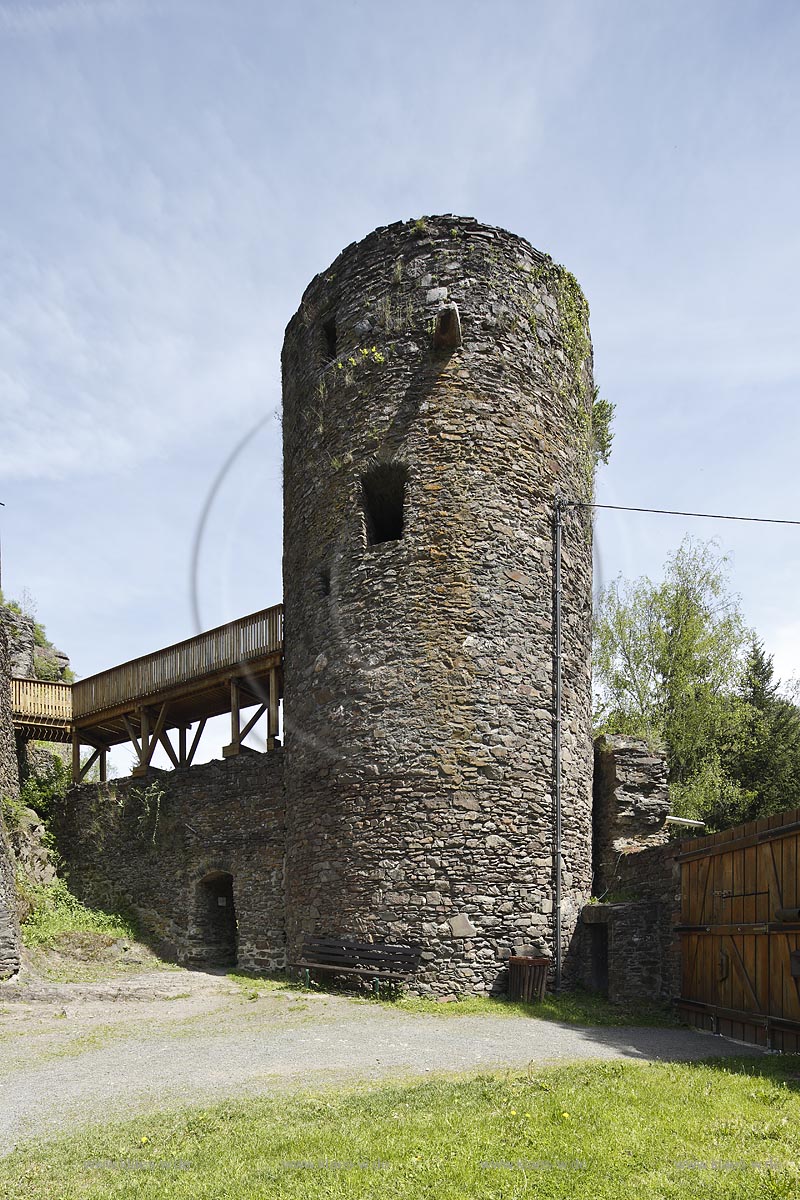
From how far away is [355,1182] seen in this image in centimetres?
500

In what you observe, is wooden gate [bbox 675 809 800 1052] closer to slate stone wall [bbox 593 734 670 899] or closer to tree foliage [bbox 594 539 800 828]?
slate stone wall [bbox 593 734 670 899]

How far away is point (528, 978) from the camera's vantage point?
11.7m

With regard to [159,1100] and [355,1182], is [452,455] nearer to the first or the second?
[159,1100]

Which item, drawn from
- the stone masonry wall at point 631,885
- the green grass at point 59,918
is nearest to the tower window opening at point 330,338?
the stone masonry wall at point 631,885

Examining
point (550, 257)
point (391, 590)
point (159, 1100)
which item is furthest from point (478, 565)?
point (159, 1100)

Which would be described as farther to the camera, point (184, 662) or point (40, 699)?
point (40, 699)

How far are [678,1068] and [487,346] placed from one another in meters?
9.57

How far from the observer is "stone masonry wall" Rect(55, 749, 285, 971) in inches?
613

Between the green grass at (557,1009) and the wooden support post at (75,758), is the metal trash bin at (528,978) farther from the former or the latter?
the wooden support post at (75,758)

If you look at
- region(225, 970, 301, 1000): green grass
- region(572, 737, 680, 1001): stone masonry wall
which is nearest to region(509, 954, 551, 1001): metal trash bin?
region(572, 737, 680, 1001): stone masonry wall

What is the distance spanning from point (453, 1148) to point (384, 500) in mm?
10110

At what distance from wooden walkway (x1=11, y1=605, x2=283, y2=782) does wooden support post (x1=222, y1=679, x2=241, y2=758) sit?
2cm

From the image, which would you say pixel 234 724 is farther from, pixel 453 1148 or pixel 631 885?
pixel 453 1148

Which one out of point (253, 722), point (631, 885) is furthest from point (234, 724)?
point (631, 885)
